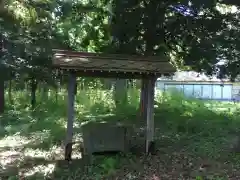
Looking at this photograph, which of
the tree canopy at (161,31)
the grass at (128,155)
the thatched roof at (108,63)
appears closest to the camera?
the grass at (128,155)

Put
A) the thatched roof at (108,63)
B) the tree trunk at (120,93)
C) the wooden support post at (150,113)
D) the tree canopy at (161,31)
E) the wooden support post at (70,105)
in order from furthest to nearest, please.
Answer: the tree trunk at (120,93) → the tree canopy at (161,31) → the wooden support post at (150,113) → the wooden support post at (70,105) → the thatched roof at (108,63)

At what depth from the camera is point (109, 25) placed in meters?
12.3

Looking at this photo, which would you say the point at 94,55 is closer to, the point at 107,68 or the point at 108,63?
the point at 108,63

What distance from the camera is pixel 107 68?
7.40 meters

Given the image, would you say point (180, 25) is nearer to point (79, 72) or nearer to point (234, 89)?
point (79, 72)

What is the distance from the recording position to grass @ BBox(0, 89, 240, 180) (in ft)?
22.3

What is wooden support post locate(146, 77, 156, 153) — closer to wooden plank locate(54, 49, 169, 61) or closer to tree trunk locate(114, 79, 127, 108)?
wooden plank locate(54, 49, 169, 61)

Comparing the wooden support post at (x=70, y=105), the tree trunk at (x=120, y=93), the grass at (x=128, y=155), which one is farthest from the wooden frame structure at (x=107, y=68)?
the tree trunk at (x=120, y=93)

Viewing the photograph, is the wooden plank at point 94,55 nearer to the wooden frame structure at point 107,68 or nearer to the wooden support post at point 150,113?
the wooden frame structure at point 107,68

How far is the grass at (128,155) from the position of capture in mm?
6801

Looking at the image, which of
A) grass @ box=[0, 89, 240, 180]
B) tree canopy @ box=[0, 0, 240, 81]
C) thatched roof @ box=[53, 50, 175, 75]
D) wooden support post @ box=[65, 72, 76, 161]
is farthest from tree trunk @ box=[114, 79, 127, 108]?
wooden support post @ box=[65, 72, 76, 161]

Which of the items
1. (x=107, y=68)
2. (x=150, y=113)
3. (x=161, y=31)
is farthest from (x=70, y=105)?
(x=161, y=31)

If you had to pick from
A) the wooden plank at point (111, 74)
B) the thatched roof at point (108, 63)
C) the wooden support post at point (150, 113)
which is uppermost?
the thatched roof at point (108, 63)

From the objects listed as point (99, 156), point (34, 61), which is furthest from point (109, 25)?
point (99, 156)
